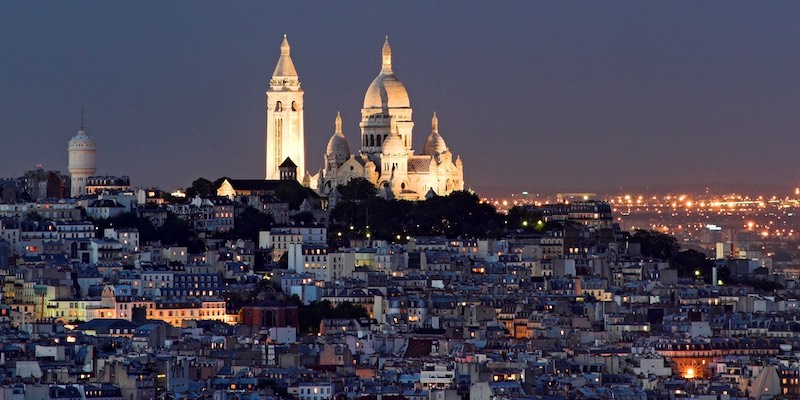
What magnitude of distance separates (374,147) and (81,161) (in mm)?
11189

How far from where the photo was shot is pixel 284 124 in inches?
4946

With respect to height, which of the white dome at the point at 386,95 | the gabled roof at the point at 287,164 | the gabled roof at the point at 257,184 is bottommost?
the gabled roof at the point at 257,184

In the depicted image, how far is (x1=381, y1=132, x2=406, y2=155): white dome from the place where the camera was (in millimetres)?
121062

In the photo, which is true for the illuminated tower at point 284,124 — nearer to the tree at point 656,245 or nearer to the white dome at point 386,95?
the white dome at point 386,95

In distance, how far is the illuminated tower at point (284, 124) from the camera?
125 m

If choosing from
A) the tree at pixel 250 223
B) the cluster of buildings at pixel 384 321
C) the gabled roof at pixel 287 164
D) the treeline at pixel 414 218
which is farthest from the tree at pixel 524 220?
the tree at pixel 250 223

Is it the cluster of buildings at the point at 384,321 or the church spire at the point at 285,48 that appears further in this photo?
the church spire at the point at 285,48

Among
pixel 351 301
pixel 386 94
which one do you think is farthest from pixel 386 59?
pixel 351 301

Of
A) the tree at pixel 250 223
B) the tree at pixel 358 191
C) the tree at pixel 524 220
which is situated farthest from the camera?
the tree at pixel 524 220

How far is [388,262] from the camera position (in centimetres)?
10394

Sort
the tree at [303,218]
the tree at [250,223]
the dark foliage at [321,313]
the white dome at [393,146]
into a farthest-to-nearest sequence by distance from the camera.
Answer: the white dome at [393,146] < the tree at [250,223] < the tree at [303,218] < the dark foliage at [321,313]

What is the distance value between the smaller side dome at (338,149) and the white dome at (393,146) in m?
2.08

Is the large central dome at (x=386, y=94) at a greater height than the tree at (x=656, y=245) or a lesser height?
greater

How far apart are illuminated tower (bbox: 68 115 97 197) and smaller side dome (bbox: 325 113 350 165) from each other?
29.0ft
